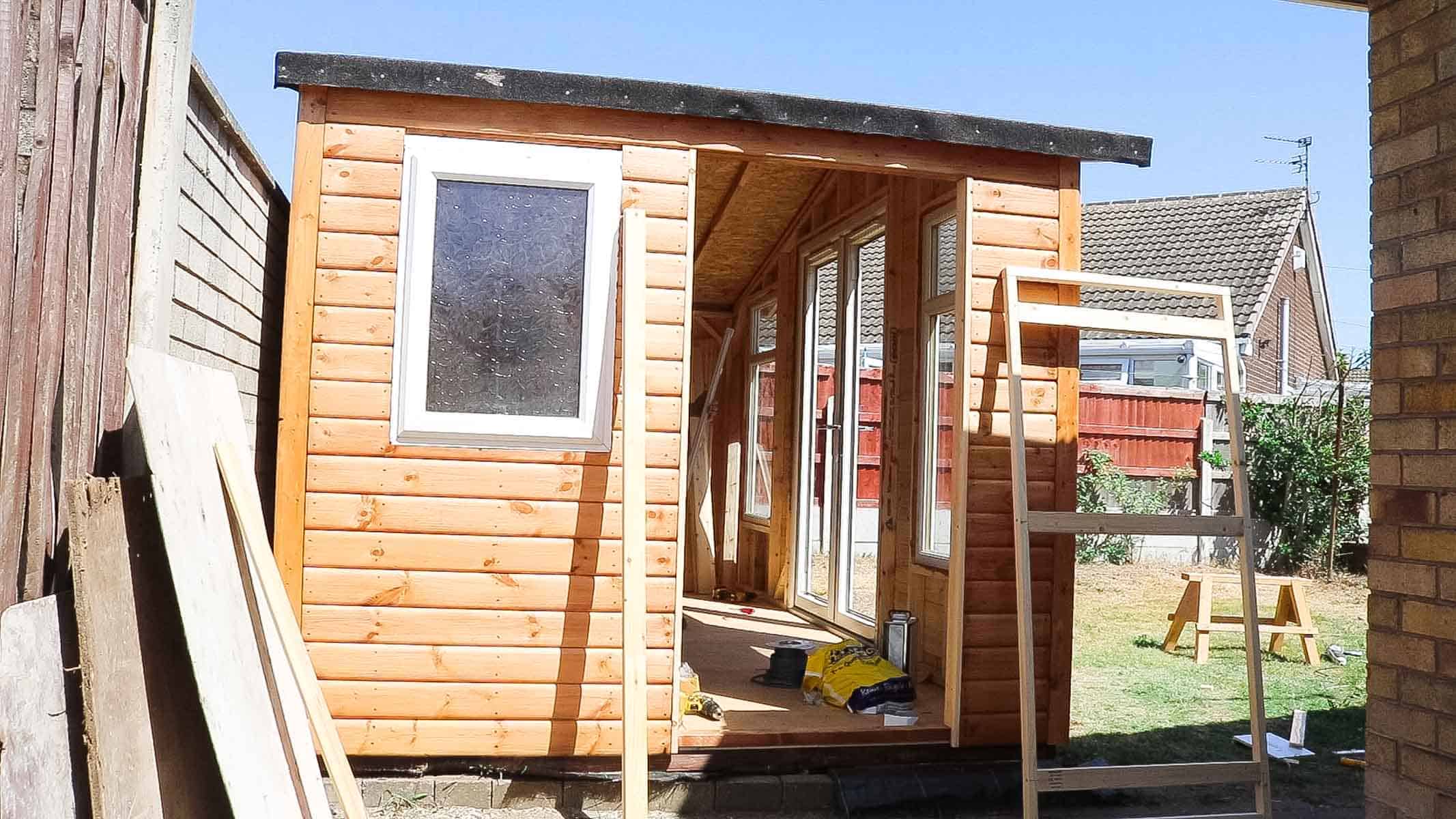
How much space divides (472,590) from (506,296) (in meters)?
1.11

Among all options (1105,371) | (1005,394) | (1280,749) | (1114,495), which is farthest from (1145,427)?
(1005,394)

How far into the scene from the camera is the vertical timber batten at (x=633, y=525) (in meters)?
3.81

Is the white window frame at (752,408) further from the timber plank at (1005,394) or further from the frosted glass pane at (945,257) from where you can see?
the timber plank at (1005,394)

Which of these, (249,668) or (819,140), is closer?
(249,668)

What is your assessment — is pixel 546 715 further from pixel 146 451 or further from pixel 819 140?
pixel 819 140

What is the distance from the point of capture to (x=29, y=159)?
244 centimetres

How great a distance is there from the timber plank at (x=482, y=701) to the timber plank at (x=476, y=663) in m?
0.03

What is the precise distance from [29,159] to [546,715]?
2.64 meters

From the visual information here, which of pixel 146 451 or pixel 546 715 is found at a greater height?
pixel 146 451

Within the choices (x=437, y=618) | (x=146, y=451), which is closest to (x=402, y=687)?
(x=437, y=618)

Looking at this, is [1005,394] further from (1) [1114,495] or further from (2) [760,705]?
(1) [1114,495]

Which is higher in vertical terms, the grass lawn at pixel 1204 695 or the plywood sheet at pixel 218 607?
the plywood sheet at pixel 218 607

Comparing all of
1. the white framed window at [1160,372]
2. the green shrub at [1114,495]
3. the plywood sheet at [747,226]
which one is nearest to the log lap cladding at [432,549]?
the plywood sheet at [747,226]

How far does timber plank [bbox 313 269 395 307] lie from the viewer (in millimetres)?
4203
